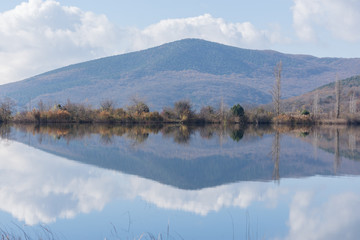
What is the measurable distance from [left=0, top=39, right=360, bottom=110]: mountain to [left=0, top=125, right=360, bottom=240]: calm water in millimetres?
94237

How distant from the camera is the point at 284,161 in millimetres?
11797

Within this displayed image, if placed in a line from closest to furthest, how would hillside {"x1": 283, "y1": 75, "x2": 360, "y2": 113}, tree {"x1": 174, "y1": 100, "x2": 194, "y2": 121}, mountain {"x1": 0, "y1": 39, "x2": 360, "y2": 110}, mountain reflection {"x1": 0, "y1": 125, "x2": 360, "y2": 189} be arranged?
mountain reflection {"x1": 0, "y1": 125, "x2": 360, "y2": 189} → tree {"x1": 174, "y1": 100, "x2": 194, "y2": 121} → hillside {"x1": 283, "y1": 75, "x2": 360, "y2": 113} → mountain {"x1": 0, "y1": 39, "x2": 360, "y2": 110}

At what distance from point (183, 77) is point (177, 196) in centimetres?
13391

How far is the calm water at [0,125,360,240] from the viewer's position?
5309mm

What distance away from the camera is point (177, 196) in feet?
23.2

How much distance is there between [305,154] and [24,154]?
8570mm

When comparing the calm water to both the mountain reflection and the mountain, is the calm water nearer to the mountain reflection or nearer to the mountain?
the mountain reflection

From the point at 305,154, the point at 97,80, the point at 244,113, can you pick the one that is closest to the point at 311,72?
the point at 97,80

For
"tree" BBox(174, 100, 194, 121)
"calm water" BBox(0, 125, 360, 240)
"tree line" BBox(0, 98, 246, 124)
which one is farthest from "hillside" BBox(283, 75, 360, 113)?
"calm water" BBox(0, 125, 360, 240)

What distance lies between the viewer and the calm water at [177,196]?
531 centimetres

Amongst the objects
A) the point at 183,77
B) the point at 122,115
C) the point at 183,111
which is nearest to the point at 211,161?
the point at 183,111

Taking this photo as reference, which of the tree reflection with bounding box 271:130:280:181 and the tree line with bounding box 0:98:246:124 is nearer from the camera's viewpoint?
the tree reflection with bounding box 271:130:280:181

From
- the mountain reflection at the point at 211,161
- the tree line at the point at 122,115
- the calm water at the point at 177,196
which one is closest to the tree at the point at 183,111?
the tree line at the point at 122,115

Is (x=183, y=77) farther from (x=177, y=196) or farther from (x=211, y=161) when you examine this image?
(x=177, y=196)
